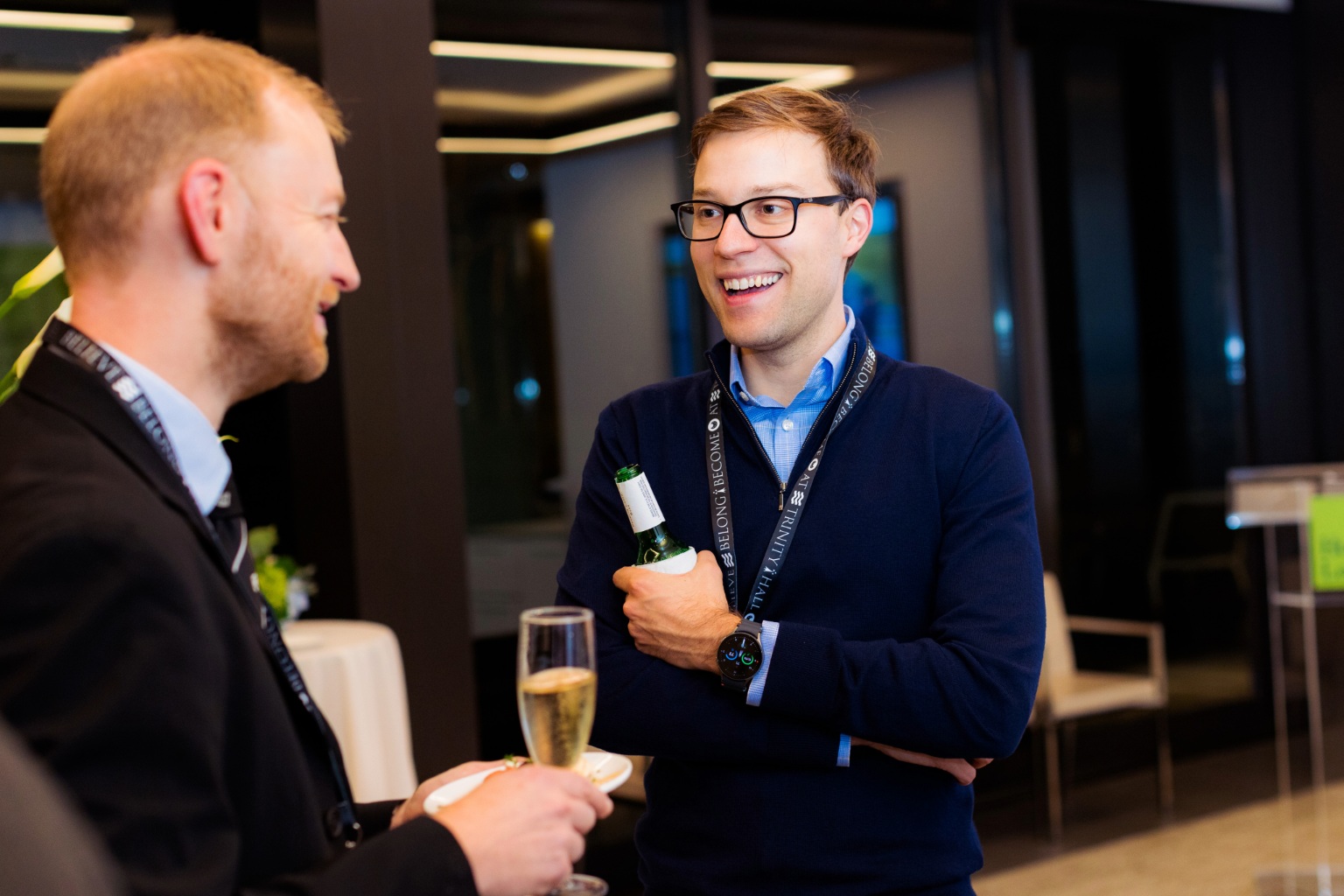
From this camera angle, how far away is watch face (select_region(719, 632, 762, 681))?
1540mm

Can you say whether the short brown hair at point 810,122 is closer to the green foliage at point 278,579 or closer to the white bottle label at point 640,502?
the white bottle label at point 640,502

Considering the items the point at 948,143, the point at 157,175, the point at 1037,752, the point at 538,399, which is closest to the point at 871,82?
the point at 948,143

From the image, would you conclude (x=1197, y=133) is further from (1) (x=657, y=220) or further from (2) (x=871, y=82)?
(1) (x=657, y=220)

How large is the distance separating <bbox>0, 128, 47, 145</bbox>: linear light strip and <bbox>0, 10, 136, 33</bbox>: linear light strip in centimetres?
32

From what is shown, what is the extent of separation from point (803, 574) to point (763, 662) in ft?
0.49

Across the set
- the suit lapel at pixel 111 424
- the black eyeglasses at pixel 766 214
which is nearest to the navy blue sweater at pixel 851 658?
the black eyeglasses at pixel 766 214

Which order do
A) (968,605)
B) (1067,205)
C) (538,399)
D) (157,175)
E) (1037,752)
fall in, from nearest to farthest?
1. (157,175)
2. (968,605)
3. (538,399)
4. (1037,752)
5. (1067,205)

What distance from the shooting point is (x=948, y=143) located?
5805 millimetres

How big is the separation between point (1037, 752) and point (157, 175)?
184 inches

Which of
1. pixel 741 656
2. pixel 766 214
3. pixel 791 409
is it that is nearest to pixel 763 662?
pixel 741 656

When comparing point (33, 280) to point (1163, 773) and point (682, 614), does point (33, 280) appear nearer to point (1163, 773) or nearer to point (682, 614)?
point (682, 614)

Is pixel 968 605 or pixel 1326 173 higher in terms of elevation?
pixel 1326 173

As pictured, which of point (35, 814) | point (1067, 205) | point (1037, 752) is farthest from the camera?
point (1067, 205)

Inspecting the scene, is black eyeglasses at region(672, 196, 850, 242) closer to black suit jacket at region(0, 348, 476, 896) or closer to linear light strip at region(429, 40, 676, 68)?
black suit jacket at region(0, 348, 476, 896)
